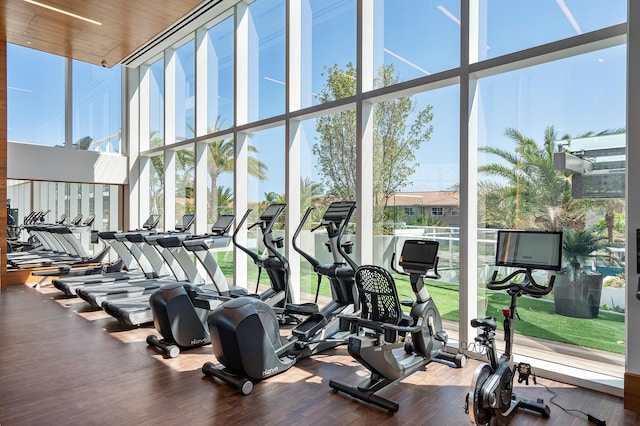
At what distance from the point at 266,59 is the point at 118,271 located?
5.18 metres

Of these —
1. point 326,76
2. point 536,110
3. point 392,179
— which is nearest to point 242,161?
point 326,76

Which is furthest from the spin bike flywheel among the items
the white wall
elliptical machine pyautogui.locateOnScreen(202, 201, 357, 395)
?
the white wall

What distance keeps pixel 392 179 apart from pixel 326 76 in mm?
1901

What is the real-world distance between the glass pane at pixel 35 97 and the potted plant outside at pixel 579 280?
10.1 metres

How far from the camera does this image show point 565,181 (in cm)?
389

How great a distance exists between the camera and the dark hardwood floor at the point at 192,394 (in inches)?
115

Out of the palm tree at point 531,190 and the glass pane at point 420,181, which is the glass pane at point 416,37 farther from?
the palm tree at point 531,190

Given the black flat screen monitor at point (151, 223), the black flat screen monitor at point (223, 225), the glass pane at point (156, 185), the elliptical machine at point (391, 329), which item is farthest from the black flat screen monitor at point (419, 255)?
the glass pane at point (156, 185)

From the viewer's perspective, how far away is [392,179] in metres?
5.32

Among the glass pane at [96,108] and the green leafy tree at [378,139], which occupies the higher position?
the glass pane at [96,108]

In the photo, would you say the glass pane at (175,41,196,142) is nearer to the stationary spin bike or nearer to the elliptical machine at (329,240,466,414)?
the elliptical machine at (329,240,466,414)

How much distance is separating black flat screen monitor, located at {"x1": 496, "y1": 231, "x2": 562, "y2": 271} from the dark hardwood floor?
1.08 meters

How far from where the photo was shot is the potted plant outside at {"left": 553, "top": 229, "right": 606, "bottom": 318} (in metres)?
3.71

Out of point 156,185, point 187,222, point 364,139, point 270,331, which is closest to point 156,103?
point 156,185
